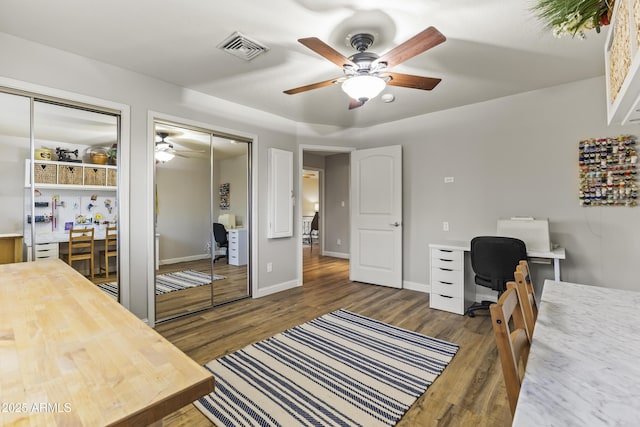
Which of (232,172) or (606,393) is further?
(232,172)

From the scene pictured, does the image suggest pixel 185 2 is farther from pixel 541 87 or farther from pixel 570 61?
pixel 541 87

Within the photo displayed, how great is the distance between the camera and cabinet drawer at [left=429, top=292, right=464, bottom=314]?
3.34 metres

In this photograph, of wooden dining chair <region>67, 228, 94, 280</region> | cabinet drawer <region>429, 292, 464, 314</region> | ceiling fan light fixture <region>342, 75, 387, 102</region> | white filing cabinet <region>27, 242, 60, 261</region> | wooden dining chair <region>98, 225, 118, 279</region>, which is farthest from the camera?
cabinet drawer <region>429, 292, 464, 314</region>

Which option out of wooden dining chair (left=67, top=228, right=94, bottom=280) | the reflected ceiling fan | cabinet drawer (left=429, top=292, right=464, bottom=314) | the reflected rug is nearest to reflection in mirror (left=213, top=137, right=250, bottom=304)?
the reflected rug

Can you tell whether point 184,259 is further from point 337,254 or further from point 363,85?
point 337,254

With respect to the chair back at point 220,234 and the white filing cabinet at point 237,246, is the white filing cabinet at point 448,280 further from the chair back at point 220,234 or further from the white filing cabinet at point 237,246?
the chair back at point 220,234

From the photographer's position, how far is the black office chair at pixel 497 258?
2827mm

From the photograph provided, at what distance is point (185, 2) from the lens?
1875mm

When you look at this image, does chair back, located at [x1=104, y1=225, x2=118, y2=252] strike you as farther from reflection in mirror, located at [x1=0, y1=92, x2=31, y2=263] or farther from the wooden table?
the wooden table

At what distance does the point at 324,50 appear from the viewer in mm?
1872

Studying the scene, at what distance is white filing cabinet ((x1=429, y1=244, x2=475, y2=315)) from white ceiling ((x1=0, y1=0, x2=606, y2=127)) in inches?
71.4

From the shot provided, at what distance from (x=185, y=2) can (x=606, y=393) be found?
2.58m

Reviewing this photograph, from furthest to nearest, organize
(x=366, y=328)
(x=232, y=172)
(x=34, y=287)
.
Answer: (x=232, y=172) < (x=366, y=328) < (x=34, y=287)

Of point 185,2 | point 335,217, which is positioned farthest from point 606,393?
point 335,217
